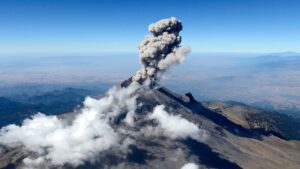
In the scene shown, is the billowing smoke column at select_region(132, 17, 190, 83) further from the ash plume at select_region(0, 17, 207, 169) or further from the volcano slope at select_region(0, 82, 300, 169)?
the volcano slope at select_region(0, 82, 300, 169)

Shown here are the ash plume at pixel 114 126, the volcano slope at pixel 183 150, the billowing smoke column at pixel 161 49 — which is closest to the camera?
the volcano slope at pixel 183 150

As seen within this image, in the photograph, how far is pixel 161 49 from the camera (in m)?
176

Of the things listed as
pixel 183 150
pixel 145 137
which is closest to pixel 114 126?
pixel 145 137

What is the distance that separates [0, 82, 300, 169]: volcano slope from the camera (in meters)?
141

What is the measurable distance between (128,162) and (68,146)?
2536 centimetres

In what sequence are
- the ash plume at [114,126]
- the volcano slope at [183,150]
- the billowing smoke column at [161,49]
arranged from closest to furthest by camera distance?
1. the volcano slope at [183,150]
2. the ash plume at [114,126]
3. the billowing smoke column at [161,49]

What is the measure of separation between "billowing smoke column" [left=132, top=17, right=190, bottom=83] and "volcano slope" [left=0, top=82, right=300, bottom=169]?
40.0 ft

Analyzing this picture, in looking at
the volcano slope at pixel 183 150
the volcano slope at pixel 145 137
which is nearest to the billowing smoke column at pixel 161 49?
the volcano slope at pixel 145 137

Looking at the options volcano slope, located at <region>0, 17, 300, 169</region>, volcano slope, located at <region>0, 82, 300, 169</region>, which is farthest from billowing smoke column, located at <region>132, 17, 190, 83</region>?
volcano slope, located at <region>0, 82, 300, 169</region>

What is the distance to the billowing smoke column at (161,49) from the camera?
174 meters

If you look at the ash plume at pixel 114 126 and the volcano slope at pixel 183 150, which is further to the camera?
the ash plume at pixel 114 126

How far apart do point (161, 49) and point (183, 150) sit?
48.6 m

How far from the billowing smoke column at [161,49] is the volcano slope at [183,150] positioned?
1218cm

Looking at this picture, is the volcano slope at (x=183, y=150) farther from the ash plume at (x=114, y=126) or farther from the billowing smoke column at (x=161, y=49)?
the billowing smoke column at (x=161, y=49)
